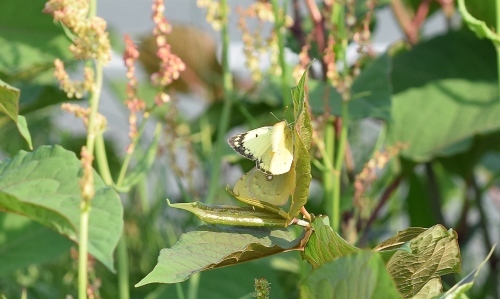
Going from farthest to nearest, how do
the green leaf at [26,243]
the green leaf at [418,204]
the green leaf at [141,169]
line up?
1. the green leaf at [418,204]
2. the green leaf at [26,243]
3. the green leaf at [141,169]

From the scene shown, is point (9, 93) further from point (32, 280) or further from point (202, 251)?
point (32, 280)

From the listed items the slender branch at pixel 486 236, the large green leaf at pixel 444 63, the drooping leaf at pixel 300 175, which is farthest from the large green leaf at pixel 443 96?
the drooping leaf at pixel 300 175

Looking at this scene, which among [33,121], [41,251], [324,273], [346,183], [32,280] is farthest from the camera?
[33,121]

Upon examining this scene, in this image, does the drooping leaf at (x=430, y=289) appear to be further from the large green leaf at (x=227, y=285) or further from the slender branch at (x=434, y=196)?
the slender branch at (x=434, y=196)

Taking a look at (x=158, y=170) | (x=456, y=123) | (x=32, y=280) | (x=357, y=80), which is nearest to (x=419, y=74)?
(x=456, y=123)

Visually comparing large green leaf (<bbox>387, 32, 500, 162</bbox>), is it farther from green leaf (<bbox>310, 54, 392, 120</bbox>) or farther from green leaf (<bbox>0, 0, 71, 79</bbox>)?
green leaf (<bbox>0, 0, 71, 79</bbox>)
